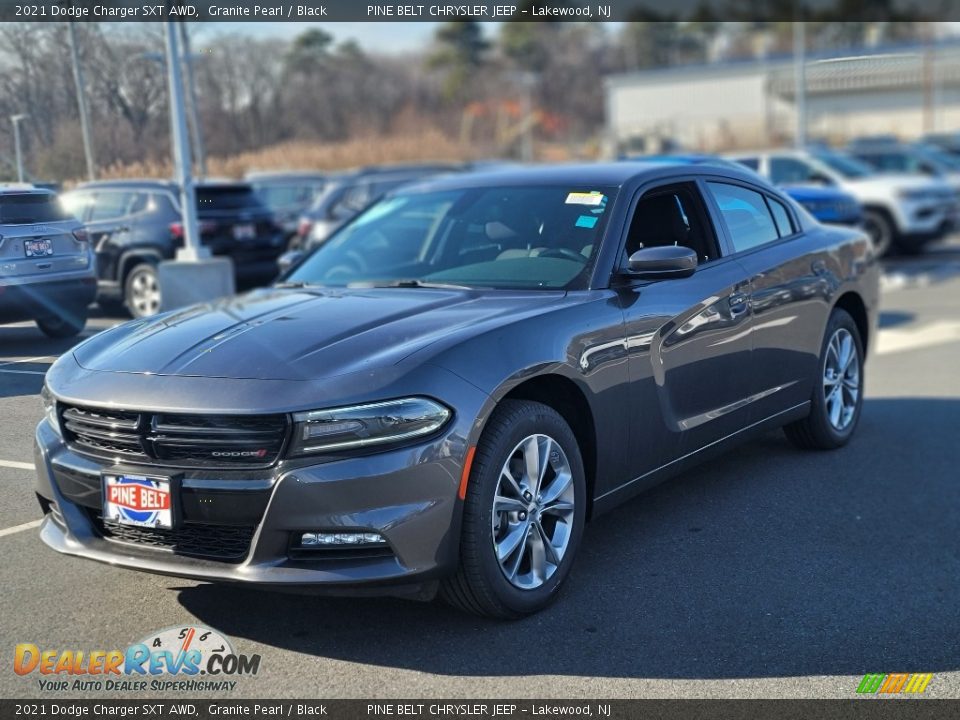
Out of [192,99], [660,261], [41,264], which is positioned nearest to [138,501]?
[41,264]

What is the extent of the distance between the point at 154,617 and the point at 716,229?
3.09 metres

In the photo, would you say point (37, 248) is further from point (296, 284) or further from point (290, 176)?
point (290, 176)

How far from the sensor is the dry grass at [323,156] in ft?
22.4

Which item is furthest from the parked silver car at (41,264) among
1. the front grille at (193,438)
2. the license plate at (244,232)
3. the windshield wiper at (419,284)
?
the license plate at (244,232)

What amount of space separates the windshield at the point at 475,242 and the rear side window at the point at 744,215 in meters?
0.84

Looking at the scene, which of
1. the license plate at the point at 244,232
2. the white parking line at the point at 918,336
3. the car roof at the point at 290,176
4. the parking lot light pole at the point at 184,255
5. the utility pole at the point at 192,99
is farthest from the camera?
the car roof at the point at 290,176

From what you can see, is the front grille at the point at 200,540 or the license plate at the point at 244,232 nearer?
the front grille at the point at 200,540

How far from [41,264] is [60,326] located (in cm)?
27

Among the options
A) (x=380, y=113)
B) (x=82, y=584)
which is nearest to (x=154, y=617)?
(x=82, y=584)

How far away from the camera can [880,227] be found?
60.0 ft

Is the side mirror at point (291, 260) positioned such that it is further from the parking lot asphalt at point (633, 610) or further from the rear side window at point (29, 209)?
the rear side window at point (29, 209)

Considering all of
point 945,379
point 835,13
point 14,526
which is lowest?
point 945,379

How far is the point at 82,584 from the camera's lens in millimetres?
4320

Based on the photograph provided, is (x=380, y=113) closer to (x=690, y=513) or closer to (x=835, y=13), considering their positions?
(x=690, y=513)
